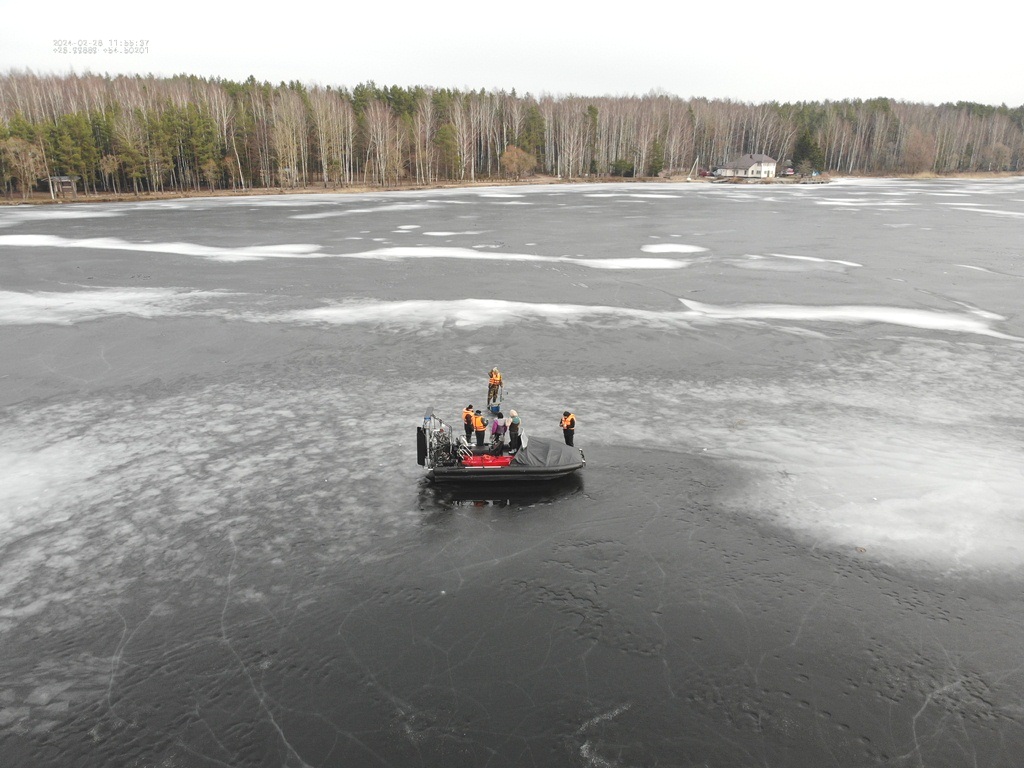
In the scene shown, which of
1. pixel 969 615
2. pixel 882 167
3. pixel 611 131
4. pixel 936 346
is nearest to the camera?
pixel 969 615

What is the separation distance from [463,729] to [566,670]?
1.51 meters

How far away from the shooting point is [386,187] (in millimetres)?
95062

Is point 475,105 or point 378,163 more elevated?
point 475,105

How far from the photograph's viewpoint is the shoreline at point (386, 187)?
75125 millimetres

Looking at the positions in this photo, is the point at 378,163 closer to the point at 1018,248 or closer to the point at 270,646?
the point at 1018,248

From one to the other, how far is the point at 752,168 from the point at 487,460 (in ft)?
412

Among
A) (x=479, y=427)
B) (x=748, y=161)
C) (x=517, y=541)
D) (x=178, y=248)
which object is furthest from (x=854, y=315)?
(x=748, y=161)


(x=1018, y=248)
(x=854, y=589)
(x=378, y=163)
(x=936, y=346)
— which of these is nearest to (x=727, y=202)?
(x=1018, y=248)

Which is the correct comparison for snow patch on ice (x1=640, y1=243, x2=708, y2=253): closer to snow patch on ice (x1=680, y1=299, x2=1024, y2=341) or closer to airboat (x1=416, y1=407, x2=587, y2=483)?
snow patch on ice (x1=680, y1=299, x2=1024, y2=341)

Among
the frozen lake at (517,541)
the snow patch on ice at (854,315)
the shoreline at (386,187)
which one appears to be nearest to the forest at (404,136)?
the shoreline at (386,187)

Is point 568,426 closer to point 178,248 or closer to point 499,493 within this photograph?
point 499,493

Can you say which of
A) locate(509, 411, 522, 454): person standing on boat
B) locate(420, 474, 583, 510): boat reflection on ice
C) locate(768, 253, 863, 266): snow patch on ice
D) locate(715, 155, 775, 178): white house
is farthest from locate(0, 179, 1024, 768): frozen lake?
locate(715, 155, 775, 178): white house

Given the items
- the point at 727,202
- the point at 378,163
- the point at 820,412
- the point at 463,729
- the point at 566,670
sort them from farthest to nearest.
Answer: the point at 378,163 → the point at 727,202 → the point at 820,412 → the point at 566,670 → the point at 463,729

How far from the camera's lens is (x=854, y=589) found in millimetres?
10055
